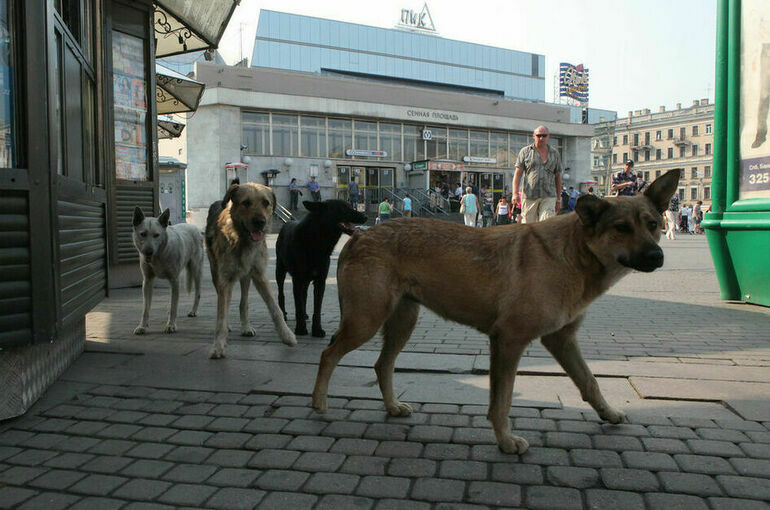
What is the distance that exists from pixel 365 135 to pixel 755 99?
42204 millimetres

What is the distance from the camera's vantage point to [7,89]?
3664mm

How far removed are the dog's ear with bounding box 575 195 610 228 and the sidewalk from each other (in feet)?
4.02

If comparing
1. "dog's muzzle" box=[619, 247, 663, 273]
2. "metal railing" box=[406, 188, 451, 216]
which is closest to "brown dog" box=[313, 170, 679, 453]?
"dog's muzzle" box=[619, 247, 663, 273]

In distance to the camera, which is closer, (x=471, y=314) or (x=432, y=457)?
(x=432, y=457)

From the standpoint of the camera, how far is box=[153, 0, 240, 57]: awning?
10.1 m

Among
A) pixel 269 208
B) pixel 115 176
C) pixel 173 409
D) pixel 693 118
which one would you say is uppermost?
pixel 693 118

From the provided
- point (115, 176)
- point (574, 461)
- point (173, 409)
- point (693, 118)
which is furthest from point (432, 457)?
point (693, 118)

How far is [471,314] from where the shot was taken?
3.40 meters

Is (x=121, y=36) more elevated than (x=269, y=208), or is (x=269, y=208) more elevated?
(x=121, y=36)

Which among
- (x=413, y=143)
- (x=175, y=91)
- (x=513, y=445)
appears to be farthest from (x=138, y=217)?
(x=413, y=143)

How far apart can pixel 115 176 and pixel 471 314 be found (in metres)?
8.16

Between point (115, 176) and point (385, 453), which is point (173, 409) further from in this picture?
point (115, 176)

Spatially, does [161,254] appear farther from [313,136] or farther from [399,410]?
[313,136]

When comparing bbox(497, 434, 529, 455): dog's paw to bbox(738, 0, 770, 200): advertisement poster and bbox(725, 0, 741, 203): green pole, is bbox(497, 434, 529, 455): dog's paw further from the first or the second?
bbox(725, 0, 741, 203): green pole
